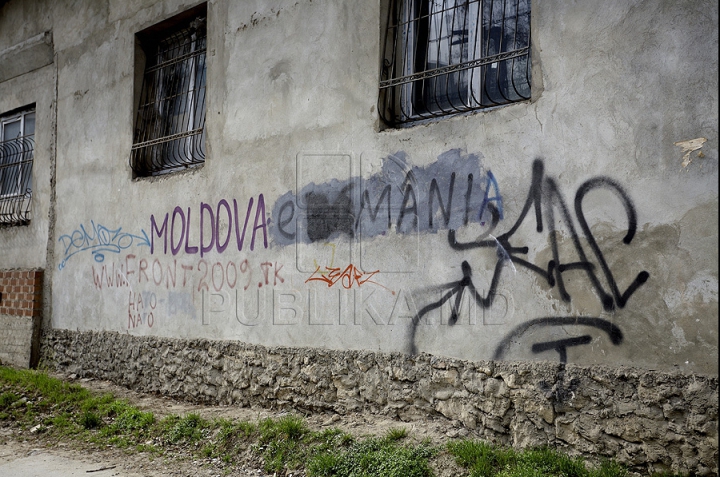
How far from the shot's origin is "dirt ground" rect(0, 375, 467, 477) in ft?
13.7

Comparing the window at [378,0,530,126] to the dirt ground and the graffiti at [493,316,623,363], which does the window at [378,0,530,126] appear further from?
the dirt ground

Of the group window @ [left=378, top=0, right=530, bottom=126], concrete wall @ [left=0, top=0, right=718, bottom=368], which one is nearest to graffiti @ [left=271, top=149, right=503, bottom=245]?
concrete wall @ [left=0, top=0, right=718, bottom=368]

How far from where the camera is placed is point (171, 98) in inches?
264

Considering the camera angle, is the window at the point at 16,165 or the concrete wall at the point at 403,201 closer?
the concrete wall at the point at 403,201

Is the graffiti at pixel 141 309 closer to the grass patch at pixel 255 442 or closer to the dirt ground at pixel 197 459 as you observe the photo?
the grass patch at pixel 255 442

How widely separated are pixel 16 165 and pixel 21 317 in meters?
2.22

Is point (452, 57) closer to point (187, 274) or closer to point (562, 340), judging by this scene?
point (562, 340)

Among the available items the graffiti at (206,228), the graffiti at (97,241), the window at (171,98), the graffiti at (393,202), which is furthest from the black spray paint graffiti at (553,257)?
the graffiti at (97,241)

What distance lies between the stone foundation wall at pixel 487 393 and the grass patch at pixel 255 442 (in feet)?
0.55

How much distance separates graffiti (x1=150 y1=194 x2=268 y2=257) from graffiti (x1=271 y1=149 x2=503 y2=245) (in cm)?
26

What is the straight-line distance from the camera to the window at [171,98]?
645 centimetres

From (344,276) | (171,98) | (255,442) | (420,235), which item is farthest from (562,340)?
(171,98)

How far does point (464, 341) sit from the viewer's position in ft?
13.7

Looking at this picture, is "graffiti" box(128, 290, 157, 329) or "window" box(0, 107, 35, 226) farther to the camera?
"window" box(0, 107, 35, 226)
